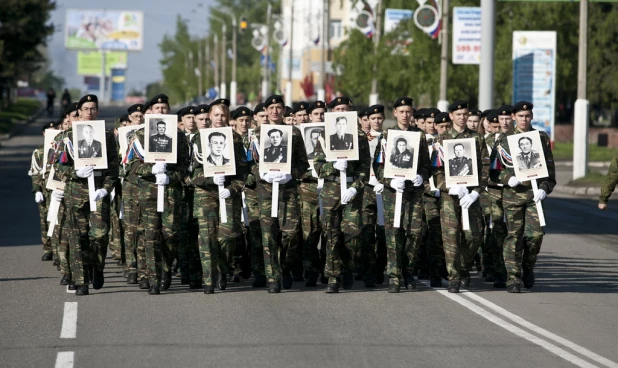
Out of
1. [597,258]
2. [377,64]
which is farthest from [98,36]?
[597,258]

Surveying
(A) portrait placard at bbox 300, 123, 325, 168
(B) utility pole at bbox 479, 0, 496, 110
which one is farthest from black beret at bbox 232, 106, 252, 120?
(B) utility pole at bbox 479, 0, 496, 110

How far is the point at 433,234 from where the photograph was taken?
47.6 feet

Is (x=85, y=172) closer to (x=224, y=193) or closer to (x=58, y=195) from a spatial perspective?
(x=58, y=195)

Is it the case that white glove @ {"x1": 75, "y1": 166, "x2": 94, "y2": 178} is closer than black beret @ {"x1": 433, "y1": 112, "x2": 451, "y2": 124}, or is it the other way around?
white glove @ {"x1": 75, "y1": 166, "x2": 94, "y2": 178}

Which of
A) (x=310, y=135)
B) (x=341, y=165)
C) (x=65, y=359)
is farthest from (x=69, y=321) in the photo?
(x=310, y=135)

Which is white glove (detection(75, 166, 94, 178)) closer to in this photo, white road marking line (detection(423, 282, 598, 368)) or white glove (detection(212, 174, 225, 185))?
white glove (detection(212, 174, 225, 185))

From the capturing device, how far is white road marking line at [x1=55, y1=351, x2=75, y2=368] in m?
9.67

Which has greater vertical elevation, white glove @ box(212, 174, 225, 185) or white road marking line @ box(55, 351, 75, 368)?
white glove @ box(212, 174, 225, 185)

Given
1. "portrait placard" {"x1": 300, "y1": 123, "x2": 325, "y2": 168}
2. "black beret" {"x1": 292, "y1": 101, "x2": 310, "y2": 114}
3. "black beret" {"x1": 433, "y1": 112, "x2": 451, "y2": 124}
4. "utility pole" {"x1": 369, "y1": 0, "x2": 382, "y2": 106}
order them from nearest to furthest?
1. "portrait placard" {"x1": 300, "y1": 123, "x2": 325, "y2": 168}
2. "black beret" {"x1": 433, "y1": 112, "x2": 451, "y2": 124}
3. "black beret" {"x1": 292, "y1": 101, "x2": 310, "y2": 114}
4. "utility pole" {"x1": 369, "y1": 0, "x2": 382, "y2": 106}

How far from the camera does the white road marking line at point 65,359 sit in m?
9.67

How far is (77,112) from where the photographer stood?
14.6m

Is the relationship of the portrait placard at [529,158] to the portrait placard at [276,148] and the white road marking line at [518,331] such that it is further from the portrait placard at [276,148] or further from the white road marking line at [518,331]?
the portrait placard at [276,148]

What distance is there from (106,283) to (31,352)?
4482 millimetres

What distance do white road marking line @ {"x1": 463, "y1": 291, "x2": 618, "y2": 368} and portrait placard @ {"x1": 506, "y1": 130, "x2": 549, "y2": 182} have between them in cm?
136
